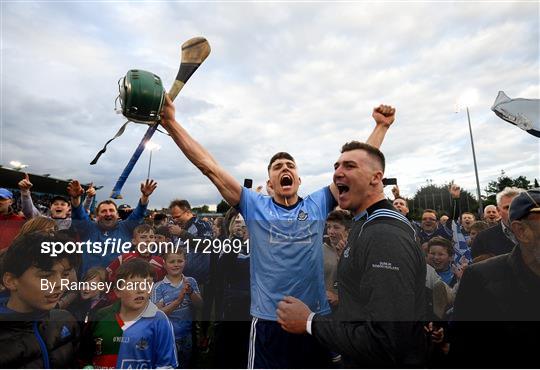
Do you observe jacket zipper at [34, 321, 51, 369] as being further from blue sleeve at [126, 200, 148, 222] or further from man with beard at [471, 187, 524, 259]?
man with beard at [471, 187, 524, 259]

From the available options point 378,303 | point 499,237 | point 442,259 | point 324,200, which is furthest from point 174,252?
point 499,237

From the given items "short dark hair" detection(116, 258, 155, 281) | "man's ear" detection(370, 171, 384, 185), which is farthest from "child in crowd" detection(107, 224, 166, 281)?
"man's ear" detection(370, 171, 384, 185)

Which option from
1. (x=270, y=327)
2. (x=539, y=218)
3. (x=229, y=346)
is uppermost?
(x=539, y=218)

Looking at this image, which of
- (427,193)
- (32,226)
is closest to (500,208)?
(32,226)

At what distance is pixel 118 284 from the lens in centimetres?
319

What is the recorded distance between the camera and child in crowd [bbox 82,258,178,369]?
2.84 m

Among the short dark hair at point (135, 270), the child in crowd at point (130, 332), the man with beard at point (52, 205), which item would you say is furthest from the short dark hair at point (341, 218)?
the man with beard at point (52, 205)

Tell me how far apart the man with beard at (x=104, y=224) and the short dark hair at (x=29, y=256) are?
0.51m

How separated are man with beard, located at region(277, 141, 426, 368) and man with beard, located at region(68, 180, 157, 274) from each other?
2297mm

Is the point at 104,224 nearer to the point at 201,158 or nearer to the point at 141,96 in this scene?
the point at 201,158

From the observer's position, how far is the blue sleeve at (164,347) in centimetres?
287

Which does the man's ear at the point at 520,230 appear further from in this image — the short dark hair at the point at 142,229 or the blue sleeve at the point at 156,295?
the short dark hair at the point at 142,229

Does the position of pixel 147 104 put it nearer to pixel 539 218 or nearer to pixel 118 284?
pixel 118 284

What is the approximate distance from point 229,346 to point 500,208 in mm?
3699
